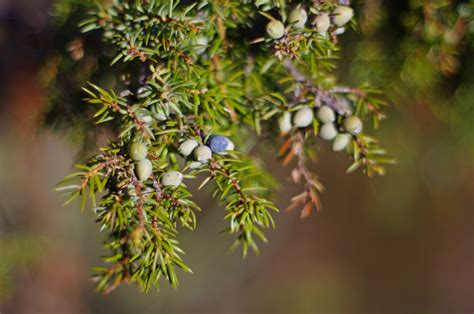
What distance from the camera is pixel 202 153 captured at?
1.02 feet

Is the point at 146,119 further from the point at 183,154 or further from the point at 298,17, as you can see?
the point at 298,17

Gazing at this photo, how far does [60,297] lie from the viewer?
908 mm

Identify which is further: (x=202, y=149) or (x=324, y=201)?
(x=324, y=201)

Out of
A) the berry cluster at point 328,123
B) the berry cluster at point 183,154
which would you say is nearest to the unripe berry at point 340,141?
the berry cluster at point 328,123

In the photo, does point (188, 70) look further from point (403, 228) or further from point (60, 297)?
point (403, 228)

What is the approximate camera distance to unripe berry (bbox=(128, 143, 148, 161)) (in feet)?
0.96

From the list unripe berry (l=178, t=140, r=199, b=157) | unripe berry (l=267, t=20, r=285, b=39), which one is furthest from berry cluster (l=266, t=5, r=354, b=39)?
unripe berry (l=178, t=140, r=199, b=157)

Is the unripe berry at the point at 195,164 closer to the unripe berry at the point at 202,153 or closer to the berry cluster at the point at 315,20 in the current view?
the unripe berry at the point at 202,153

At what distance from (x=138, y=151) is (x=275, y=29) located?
0.14 meters

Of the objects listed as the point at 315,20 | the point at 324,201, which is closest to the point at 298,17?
the point at 315,20

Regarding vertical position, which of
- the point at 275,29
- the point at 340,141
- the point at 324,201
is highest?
the point at 275,29

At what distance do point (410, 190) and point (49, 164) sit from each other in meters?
0.81

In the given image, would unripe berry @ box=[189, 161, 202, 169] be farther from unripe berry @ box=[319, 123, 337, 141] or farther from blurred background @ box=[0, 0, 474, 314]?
blurred background @ box=[0, 0, 474, 314]

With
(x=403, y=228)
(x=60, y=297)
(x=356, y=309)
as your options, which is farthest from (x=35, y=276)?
(x=356, y=309)
